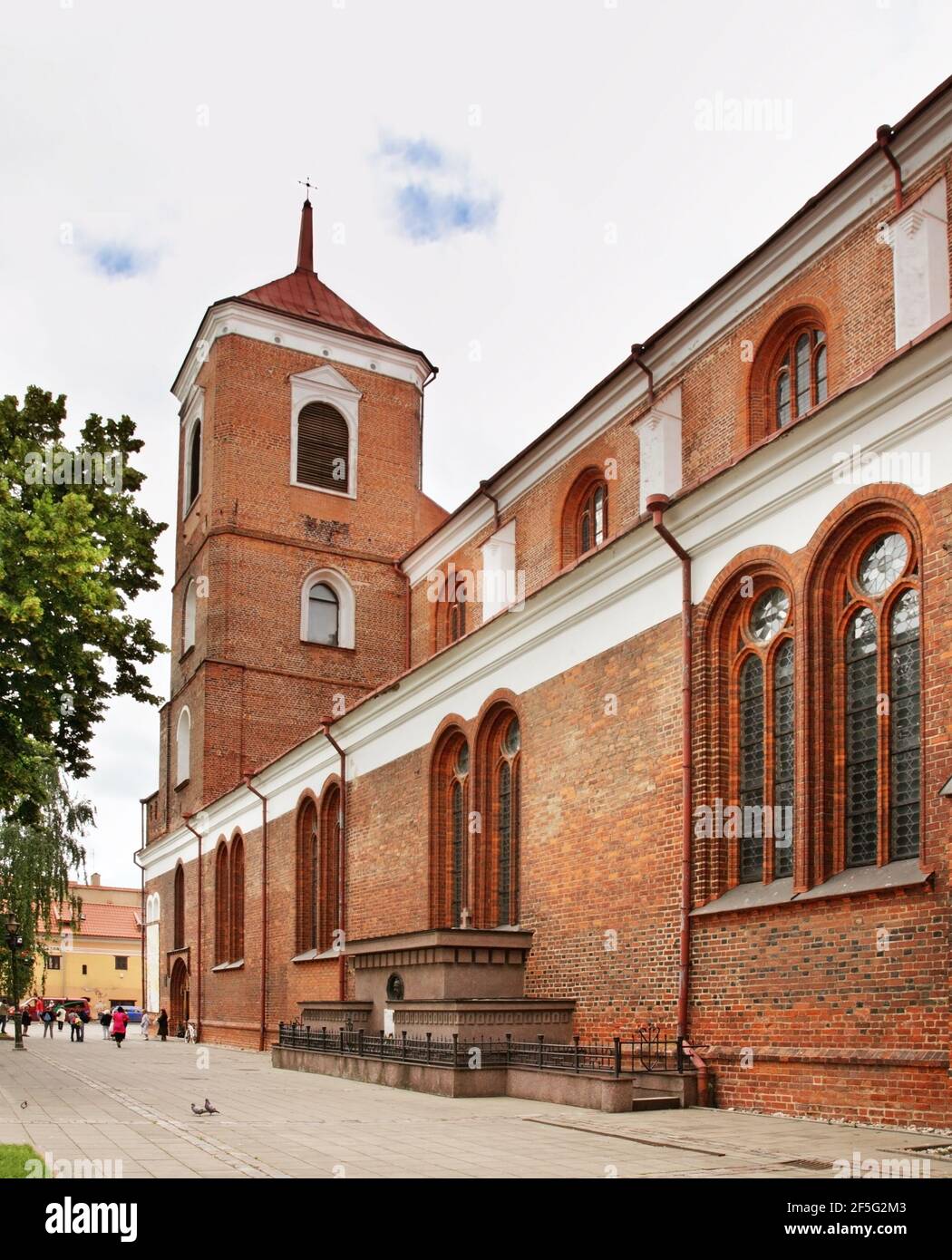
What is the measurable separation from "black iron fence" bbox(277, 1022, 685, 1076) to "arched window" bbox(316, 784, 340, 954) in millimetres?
7714

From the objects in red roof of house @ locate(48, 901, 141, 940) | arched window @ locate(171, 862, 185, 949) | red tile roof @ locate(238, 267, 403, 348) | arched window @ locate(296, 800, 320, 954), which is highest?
red tile roof @ locate(238, 267, 403, 348)

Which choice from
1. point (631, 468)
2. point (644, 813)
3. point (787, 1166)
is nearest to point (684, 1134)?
point (787, 1166)

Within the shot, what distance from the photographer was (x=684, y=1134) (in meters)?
10.4

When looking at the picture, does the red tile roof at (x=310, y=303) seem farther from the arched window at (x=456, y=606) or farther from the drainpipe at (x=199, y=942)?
the drainpipe at (x=199, y=942)

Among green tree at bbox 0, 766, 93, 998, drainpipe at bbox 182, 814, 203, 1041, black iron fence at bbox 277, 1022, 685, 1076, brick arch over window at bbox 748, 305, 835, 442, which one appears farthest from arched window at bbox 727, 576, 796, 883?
green tree at bbox 0, 766, 93, 998

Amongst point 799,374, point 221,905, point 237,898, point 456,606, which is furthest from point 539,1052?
point 221,905

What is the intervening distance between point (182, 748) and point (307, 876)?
32.2 feet

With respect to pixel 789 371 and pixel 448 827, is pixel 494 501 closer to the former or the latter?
pixel 448 827

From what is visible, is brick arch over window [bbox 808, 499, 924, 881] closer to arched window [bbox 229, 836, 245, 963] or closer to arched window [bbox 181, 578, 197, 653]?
arched window [bbox 229, 836, 245, 963]

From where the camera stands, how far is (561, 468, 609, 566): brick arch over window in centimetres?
2259

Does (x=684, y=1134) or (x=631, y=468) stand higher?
(x=631, y=468)

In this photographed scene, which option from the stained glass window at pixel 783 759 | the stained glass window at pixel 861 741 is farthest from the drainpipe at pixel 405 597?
the stained glass window at pixel 861 741
